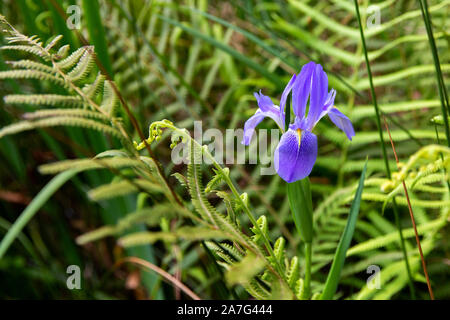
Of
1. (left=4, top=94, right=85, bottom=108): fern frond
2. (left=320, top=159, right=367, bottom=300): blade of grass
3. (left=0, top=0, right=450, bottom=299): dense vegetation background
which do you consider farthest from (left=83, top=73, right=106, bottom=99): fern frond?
(left=0, top=0, right=450, bottom=299): dense vegetation background

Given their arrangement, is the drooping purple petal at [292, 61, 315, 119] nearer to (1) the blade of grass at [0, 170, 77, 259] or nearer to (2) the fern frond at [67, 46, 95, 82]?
(2) the fern frond at [67, 46, 95, 82]

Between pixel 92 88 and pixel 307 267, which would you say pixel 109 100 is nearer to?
pixel 92 88

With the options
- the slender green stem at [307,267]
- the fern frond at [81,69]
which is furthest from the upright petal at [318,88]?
the fern frond at [81,69]

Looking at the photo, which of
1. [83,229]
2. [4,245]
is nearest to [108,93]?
[4,245]

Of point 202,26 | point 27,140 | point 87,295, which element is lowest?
point 87,295

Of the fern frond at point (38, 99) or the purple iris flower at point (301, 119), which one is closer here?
the fern frond at point (38, 99)

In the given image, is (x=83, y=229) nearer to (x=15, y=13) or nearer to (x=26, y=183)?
(x=26, y=183)

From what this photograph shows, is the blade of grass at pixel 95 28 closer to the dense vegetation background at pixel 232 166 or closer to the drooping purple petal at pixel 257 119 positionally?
the dense vegetation background at pixel 232 166
